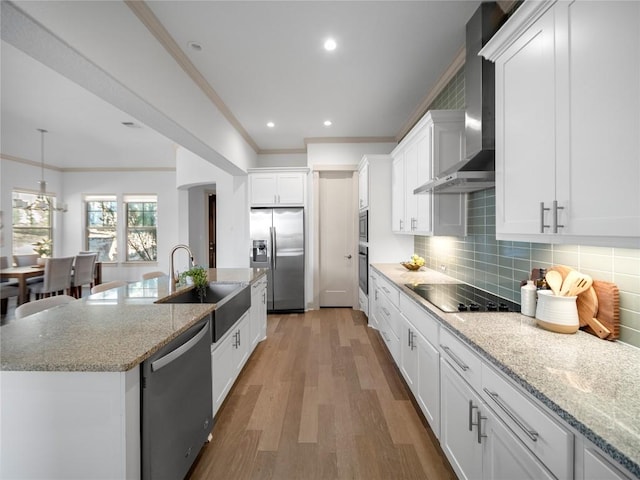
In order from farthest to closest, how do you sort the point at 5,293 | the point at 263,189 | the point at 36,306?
the point at 263,189 → the point at 5,293 → the point at 36,306

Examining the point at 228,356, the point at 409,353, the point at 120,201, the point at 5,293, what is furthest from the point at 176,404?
the point at 120,201

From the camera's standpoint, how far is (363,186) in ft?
14.2

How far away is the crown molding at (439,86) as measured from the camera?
2616 millimetres

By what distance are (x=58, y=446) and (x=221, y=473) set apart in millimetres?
898

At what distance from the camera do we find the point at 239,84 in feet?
10.3

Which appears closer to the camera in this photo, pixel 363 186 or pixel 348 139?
pixel 363 186

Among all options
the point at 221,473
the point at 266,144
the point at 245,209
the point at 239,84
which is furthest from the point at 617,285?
the point at 266,144

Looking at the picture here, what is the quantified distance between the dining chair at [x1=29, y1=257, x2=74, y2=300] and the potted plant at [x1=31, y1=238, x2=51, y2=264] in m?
1.96

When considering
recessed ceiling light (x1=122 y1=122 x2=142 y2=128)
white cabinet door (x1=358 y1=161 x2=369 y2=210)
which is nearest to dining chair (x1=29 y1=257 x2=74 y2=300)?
recessed ceiling light (x1=122 y1=122 x2=142 y2=128)

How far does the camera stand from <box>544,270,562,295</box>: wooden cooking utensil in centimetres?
139

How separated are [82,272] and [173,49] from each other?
5.08 metres

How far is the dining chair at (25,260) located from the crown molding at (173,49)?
5443 mm

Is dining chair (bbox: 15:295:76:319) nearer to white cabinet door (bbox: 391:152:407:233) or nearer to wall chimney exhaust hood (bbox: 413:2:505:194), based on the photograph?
wall chimney exhaust hood (bbox: 413:2:505:194)

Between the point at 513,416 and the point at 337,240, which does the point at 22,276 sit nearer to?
the point at 337,240
